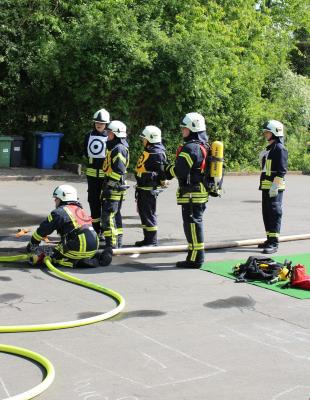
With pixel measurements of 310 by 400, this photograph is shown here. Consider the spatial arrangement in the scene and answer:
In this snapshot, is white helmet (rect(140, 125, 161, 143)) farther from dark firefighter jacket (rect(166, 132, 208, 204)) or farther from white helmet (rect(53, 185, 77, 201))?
white helmet (rect(53, 185, 77, 201))

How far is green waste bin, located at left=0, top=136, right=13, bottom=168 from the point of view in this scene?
1886cm

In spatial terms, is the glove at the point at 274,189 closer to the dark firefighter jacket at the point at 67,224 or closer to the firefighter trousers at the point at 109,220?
the firefighter trousers at the point at 109,220

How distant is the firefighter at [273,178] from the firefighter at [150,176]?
5.21 feet

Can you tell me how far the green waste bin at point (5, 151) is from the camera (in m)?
18.9

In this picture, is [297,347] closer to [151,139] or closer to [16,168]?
[151,139]

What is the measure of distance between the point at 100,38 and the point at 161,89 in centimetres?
226

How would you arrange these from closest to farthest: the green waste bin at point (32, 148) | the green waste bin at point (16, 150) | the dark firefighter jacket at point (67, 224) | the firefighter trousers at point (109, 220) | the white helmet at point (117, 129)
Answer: the dark firefighter jacket at point (67, 224) < the firefighter trousers at point (109, 220) < the white helmet at point (117, 129) < the green waste bin at point (16, 150) < the green waste bin at point (32, 148)

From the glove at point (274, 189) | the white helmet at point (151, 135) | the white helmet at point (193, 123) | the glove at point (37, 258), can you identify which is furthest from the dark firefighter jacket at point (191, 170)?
the glove at point (37, 258)

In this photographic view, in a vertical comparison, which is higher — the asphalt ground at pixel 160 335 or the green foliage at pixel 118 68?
the green foliage at pixel 118 68

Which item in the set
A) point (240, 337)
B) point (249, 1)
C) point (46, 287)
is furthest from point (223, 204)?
point (249, 1)

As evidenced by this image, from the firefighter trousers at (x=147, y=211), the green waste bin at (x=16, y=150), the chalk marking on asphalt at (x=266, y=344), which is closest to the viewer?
the chalk marking on asphalt at (x=266, y=344)

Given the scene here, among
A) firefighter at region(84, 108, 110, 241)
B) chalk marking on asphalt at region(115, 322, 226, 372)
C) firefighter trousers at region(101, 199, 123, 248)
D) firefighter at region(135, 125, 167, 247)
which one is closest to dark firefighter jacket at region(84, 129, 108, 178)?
firefighter at region(84, 108, 110, 241)

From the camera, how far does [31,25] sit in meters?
19.9

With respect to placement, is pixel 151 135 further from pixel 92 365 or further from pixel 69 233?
pixel 92 365
